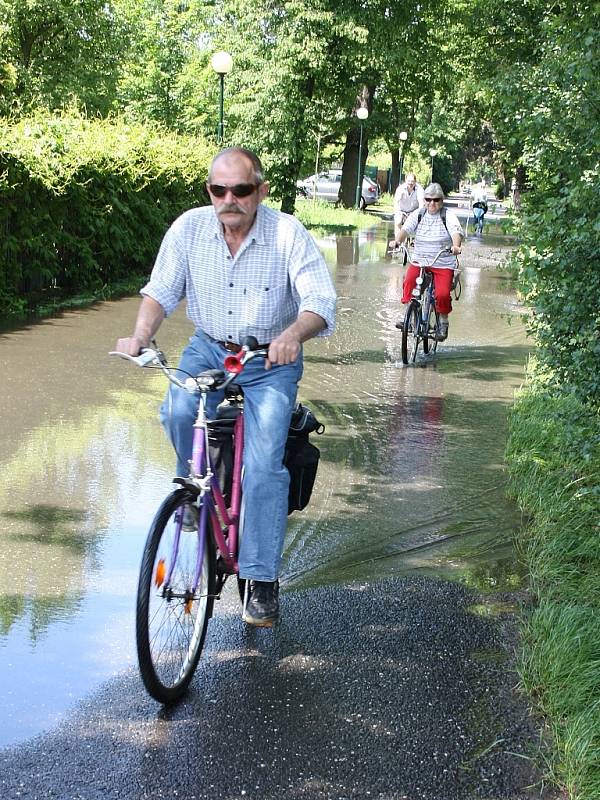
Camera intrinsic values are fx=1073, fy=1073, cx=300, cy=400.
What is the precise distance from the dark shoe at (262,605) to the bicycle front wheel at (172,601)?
0.23 metres

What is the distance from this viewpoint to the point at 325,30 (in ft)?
103

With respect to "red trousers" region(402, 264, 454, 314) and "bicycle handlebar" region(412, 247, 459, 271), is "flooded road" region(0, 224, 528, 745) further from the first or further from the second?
"bicycle handlebar" region(412, 247, 459, 271)

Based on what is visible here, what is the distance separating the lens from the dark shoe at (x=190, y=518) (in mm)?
4004

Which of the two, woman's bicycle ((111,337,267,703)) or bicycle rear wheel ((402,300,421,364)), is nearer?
woman's bicycle ((111,337,267,703))

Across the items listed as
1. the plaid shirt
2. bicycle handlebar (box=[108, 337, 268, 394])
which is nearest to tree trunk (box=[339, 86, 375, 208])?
the plaid shirt

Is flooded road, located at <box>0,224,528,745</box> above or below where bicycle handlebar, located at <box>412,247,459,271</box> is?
A: below

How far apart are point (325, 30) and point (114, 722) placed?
30103 millimetres

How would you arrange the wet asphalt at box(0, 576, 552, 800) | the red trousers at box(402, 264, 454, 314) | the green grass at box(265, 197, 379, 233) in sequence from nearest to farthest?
the wet asphalt at box(0, 576, 552, 800) → the red trousers at box(402, 264, 454, 314) → the green grass at box(265, 197, 379, 233)

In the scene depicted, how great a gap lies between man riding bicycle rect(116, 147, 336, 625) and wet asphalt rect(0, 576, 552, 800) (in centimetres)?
36

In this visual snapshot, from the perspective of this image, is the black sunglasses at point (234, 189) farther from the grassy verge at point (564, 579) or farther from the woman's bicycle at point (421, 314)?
→ the woman's bicycle at point (421, 314)

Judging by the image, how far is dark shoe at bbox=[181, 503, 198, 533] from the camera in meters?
4.00

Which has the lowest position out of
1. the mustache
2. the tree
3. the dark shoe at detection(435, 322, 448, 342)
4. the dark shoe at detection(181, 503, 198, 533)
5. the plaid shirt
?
the dark shoe at detection(435, 322, 448, 342)

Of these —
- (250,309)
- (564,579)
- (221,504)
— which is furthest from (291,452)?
(564,579)

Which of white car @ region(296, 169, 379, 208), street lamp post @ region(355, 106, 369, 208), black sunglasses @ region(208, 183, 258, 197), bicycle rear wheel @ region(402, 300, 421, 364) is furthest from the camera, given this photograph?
white car @ region(296, 169, 379, 208)
